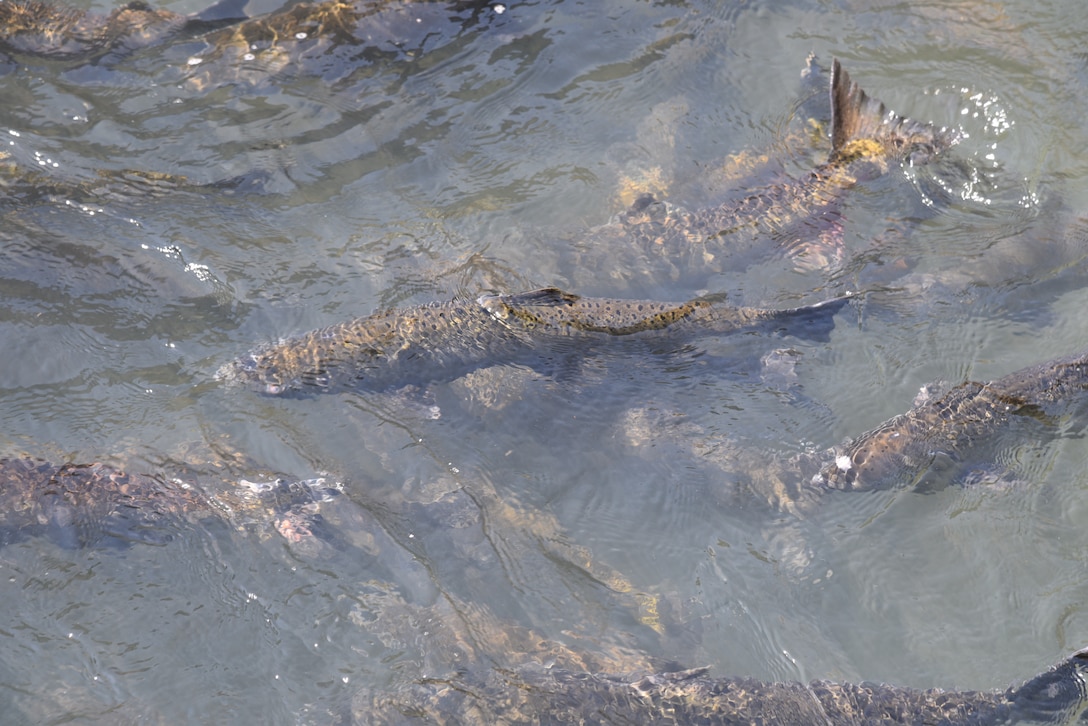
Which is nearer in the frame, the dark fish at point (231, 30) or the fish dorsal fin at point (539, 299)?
the fish dorsal fin at point (539, 299)

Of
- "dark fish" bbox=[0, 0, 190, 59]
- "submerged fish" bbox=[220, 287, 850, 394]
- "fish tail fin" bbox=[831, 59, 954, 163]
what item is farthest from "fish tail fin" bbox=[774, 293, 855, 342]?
"dark fish" bbox=[0, 0, 190, 59]

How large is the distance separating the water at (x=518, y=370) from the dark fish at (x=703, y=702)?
0.26 metres

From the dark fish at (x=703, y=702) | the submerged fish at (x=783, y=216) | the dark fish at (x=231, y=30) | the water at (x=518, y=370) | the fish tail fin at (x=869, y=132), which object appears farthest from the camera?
the dark fish at (x=231, y=30)

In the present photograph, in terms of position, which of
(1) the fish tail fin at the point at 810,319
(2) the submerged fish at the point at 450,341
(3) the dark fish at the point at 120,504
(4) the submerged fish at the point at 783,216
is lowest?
(3) the dark fish at the point at 120,504

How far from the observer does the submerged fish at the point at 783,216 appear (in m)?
6.78

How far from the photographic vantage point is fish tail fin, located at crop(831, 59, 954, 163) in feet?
23.4

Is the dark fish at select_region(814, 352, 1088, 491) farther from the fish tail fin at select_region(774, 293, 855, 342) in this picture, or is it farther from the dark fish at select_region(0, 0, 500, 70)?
the dark fish at select_region(0, 0, 500, 70)

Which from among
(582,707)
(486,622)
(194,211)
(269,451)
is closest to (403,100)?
(194,211)

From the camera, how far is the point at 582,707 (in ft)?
14.2

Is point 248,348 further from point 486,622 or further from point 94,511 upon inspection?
point 486,622

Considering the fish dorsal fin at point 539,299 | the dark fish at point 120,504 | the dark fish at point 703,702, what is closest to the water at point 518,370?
the dark fish at point 120,504

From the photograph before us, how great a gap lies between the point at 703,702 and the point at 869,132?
5.15 meters

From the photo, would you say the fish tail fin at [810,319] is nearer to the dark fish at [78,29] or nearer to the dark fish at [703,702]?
the dark fish at [703,702]

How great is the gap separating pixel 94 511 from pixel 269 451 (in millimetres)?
1127
